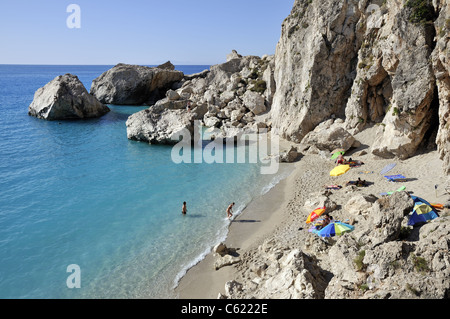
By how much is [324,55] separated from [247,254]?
2638 centimetres

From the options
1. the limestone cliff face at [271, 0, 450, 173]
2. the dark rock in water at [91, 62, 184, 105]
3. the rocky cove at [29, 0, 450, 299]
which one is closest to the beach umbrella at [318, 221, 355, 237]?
the rocky cove at [29, 0, 450, 299]

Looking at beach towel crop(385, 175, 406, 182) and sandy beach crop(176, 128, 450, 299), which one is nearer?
sandy beach crop(176, 128, 450, 299)

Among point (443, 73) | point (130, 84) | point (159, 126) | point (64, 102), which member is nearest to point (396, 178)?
point (443, 73)

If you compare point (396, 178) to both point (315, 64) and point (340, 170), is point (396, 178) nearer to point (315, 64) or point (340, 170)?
point (340, 170)

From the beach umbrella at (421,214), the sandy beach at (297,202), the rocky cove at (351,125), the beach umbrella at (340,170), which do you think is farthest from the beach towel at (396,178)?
the beach umbrella at (421,214)

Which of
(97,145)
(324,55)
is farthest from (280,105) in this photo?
(97,145)

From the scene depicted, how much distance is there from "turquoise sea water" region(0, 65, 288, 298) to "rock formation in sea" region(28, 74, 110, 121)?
17.8m

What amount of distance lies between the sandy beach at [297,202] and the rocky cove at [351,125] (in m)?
0.17

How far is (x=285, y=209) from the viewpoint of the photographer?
2245cm

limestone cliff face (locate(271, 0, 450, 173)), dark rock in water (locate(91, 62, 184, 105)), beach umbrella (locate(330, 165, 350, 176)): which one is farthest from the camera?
dark rock in water (locate(91, 62, 184, 105))

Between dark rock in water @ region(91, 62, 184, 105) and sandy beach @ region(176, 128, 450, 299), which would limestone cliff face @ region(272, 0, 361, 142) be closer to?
sandy beach @ region(176, 128, 450, 299)

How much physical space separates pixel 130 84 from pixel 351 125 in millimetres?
57243

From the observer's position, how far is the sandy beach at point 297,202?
52.3 feet

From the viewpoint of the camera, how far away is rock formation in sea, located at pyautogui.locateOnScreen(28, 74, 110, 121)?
2237 inches
